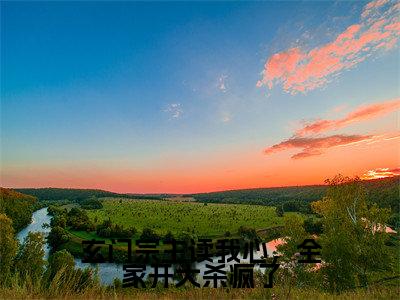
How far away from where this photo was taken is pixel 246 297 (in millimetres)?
7293

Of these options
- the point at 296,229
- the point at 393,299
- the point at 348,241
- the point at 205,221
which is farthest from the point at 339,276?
the point at 205,221

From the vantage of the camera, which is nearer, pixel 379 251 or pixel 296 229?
pixel 379 251

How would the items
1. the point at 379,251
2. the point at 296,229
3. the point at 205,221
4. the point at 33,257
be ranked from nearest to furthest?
1. the point at 379,251
2. the point at 296,229
3. the point at 33,257
4. the point at 205,221

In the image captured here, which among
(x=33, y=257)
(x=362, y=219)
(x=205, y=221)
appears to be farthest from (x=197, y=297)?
(x=205, y=221)

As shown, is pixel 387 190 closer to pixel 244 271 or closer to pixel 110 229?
pixel 110 229

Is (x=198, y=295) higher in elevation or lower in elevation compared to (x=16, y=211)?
higher

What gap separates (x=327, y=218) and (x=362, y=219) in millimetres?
4063

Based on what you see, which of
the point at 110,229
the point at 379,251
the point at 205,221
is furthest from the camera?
the point at 205,221

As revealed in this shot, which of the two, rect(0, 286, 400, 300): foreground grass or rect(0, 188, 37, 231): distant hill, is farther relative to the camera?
rect(0, 188, 37, 231): distant hill

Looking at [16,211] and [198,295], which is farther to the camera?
[16,211]

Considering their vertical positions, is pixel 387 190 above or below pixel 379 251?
above

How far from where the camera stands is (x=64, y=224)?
13188cm

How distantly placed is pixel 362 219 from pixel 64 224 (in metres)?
119

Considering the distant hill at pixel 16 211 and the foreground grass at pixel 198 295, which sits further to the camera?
the distant hill at pixel 16 211
